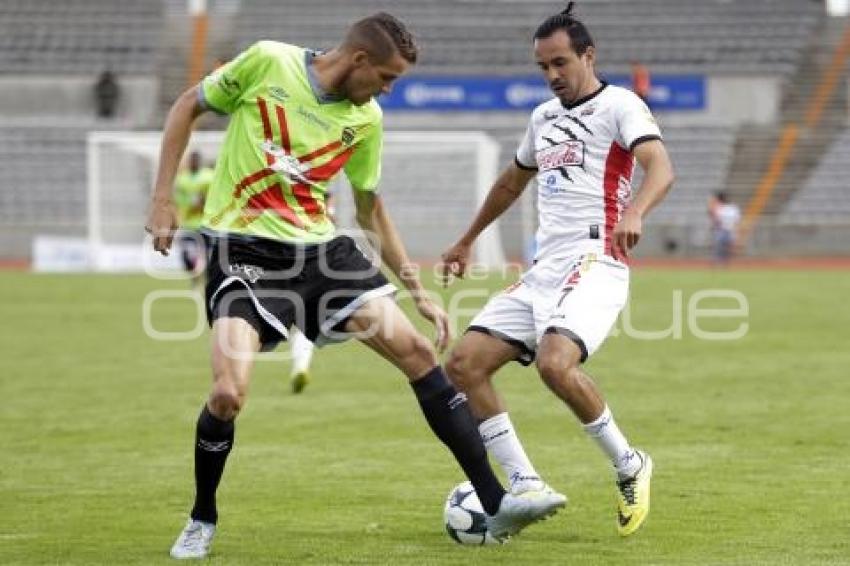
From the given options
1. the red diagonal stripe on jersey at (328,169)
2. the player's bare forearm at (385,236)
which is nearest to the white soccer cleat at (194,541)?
the player's bare forearm at (385,236)

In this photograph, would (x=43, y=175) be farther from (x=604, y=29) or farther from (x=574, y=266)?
(x=574, y=266)

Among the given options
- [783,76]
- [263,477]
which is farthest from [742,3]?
[263,477]

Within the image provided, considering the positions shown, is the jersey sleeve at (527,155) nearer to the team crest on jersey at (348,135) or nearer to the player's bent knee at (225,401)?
the team crest on jersey at (348,135)

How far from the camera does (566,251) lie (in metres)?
8.34

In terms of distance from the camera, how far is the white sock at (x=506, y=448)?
815 centimetres

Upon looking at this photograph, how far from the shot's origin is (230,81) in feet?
24.7

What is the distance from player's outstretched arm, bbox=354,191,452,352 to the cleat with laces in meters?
1.07

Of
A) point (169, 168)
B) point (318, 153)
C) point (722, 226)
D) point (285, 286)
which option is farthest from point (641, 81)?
point (169, 168)

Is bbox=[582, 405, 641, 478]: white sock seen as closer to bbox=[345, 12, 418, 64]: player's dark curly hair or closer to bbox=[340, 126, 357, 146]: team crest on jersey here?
bbox=[340, 126, 357, 146]: team crest on jersey

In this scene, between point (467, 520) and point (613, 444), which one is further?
point (613, 444)

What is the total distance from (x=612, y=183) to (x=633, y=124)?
0.36m

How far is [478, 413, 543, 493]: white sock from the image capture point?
8148 millimetres

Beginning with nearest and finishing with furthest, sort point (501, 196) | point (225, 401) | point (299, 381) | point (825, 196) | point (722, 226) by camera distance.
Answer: point (225, 401)
point (501, 196)
point (299, 381)
point (722, 226)
point (825, 196)

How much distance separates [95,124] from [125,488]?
3612 centimetres
